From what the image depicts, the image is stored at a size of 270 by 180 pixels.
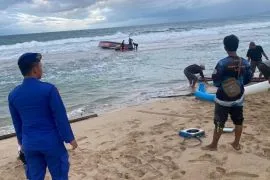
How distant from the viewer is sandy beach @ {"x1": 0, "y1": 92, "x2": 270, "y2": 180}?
520cm

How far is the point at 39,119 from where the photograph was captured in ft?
11.4

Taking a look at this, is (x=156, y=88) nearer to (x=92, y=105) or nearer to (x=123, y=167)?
(x=92, y=105)

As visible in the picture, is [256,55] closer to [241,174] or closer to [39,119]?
[241,174]

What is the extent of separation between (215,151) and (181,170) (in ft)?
2.75

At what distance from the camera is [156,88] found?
13.3m

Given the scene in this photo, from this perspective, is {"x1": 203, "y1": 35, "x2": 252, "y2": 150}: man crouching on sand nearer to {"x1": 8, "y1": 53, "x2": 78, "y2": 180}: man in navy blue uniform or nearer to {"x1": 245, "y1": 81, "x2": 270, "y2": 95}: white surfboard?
{"x1": 8, "y1": 53, "x2": 78, "y2": 180}: man in navy blue uniform

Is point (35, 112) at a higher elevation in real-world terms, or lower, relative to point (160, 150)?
higher

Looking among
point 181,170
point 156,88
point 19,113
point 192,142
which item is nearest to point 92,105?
point 156,88

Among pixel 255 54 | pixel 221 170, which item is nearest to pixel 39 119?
pixel 221 170

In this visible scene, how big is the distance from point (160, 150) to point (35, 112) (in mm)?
3049

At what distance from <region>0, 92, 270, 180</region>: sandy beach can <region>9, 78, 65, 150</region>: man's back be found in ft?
6.21

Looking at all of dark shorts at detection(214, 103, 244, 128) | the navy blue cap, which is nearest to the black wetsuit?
dark shorts at detection(214, 103, 244, 128)

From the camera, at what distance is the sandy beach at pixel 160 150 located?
5.20m

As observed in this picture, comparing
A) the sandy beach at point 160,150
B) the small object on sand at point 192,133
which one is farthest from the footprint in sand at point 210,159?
the small object on sand at point 192,133
